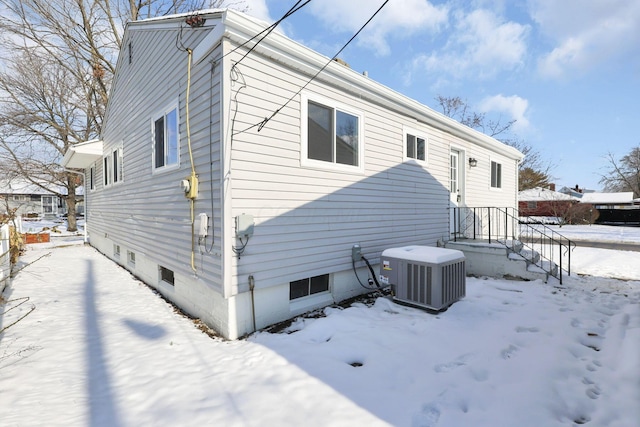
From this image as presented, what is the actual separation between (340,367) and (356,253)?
2684mm

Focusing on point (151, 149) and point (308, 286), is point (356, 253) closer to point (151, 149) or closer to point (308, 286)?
point (308, 286)

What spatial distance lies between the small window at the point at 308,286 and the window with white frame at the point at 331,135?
78.6 inches

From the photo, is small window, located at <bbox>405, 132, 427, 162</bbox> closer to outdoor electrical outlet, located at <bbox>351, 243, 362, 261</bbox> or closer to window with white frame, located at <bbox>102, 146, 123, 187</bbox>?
outdoor electrical outlet, located at <bbox>351, 243, 362, 261</bbox>

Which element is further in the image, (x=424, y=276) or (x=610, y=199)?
(x=610, y=199)

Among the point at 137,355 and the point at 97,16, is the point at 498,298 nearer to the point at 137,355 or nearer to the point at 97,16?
the point at 137,355

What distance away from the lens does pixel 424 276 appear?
16.1ft

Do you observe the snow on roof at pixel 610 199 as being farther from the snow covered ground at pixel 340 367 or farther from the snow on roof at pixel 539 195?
the snow covered ground at pixel 340 367

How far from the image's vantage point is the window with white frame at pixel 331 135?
199 inches

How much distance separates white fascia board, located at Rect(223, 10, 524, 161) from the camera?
13.1 ft

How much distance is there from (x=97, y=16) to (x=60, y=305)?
16.7m

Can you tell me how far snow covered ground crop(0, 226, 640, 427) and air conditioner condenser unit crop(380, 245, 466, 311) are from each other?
0.20 m

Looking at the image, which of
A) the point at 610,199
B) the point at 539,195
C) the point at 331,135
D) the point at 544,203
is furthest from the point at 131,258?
the point at 610,199

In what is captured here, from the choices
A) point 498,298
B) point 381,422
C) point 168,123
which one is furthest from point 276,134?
point 498,298

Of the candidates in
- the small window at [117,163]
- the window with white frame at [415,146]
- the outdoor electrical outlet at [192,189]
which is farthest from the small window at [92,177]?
the window with white frame at [415,146]
